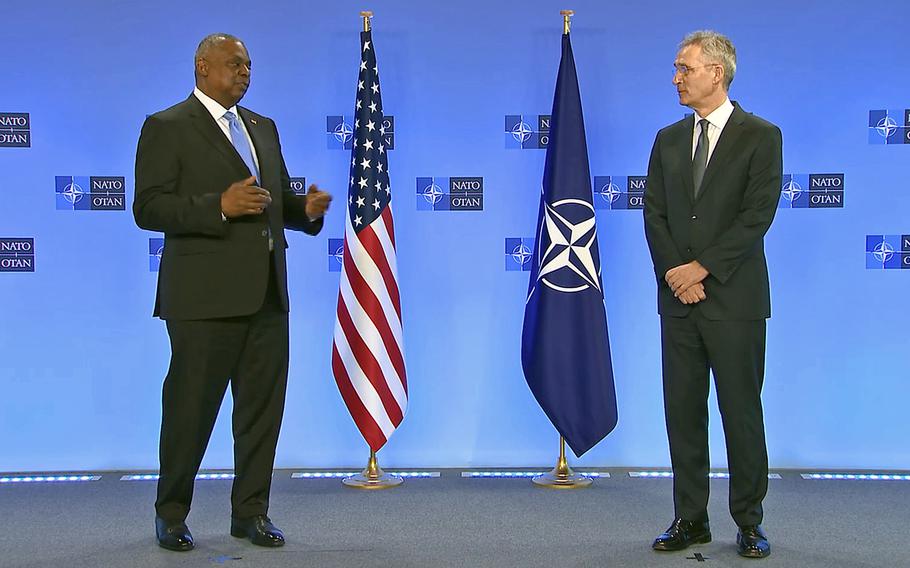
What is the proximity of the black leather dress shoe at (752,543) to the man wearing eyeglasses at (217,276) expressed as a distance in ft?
5.54

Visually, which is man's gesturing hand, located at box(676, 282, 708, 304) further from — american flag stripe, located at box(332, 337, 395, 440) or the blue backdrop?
american flag stripe, located at box(332, 337, 395, 440)

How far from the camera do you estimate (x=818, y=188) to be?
15.0 ft

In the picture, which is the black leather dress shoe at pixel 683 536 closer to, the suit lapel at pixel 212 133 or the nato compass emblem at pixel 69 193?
the suit lapel at pixel 212 133

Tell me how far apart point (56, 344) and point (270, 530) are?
1926mm

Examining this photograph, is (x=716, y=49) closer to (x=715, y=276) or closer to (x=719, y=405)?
(x=715, y=276)

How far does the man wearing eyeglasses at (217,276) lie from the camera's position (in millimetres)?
3201

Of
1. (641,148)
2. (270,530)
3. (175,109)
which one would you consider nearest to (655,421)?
(641,148)

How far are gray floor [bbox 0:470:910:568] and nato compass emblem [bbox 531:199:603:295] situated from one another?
100cm

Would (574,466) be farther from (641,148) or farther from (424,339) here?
(641,148)

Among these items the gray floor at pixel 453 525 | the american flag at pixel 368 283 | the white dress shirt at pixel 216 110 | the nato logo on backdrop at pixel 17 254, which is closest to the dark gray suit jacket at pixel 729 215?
the gray floor at pixel 453 525

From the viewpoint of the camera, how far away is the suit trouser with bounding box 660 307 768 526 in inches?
127

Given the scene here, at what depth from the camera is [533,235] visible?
4695 millimetres

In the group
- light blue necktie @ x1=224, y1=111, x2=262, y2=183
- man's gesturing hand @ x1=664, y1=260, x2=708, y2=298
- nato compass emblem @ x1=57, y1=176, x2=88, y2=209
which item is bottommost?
man's gesturing hand @ x1=664, y1=260, x2=708, y2=298

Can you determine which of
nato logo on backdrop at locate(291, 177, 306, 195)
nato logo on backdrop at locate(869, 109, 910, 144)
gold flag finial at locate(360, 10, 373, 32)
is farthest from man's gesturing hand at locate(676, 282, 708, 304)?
nato logo on backdrop at locate(291, 177, 306, 195)
